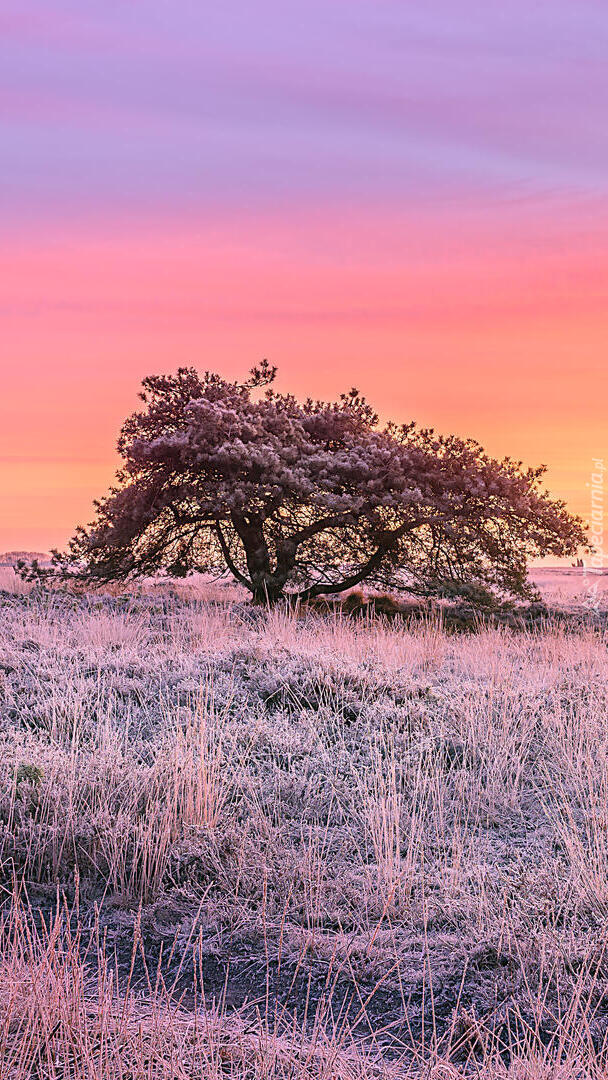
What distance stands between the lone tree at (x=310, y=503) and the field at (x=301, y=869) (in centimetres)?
708

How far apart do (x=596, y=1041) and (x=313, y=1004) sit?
4.08 feet

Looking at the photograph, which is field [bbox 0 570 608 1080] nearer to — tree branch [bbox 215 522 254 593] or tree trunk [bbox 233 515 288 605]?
tree trunk [bbox 233 515 288 605]

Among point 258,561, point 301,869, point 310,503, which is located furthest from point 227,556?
point 301,869

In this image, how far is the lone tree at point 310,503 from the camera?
16547 millimetres

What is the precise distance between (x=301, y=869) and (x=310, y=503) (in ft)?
39.2

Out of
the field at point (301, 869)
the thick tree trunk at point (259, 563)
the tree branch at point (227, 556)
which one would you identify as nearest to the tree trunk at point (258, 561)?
the thick tree trunk at point (259, 563)

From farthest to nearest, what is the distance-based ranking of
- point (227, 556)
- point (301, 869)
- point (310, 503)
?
point (227, 556)
point (310, 503)
point (301, 869)

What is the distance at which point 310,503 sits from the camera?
54.7ft

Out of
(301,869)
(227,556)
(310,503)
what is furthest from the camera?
(227,556)

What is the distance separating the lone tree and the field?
7082 mm

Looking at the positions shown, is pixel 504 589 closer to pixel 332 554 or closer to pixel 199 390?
pixel 332 554

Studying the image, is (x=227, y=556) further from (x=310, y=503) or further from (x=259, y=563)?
(x=310, y=503)

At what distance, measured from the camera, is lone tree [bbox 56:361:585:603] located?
16.5 metres

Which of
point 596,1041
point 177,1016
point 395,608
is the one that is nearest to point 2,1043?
point 177,1016
